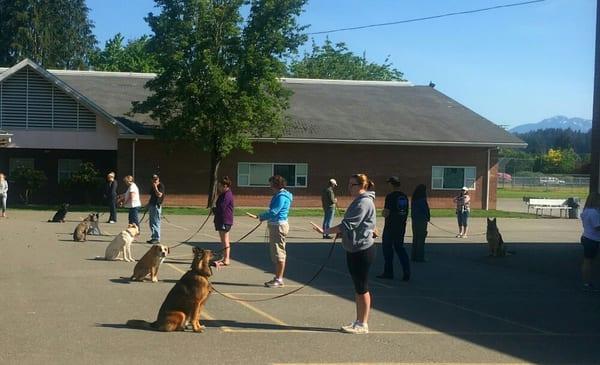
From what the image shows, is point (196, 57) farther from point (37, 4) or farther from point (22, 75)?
point (37, 4)

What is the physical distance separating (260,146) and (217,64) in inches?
224

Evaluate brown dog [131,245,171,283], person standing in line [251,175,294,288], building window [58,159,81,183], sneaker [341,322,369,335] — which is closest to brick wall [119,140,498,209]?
building window [58,159,81,183]

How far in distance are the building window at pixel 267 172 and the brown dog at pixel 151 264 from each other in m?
25.6

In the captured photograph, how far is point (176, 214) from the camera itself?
32.8 meters

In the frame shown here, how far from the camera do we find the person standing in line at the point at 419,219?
16.8m

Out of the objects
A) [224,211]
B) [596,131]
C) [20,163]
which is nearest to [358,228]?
[224,211]

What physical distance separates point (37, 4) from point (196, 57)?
115ft

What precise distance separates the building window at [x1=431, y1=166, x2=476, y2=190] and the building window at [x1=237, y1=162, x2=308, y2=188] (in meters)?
6.88

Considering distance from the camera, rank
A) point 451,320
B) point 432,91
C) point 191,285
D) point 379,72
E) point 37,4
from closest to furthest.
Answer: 1. point 191,285
2. point 451,320
3. point 432,91
4. point 37,4
5. point 379,72

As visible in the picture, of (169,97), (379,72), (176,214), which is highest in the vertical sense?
(379,72)

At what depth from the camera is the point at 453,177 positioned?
4047cm

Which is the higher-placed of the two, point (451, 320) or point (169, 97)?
point (169, 97)

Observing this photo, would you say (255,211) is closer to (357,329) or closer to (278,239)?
(278,239)

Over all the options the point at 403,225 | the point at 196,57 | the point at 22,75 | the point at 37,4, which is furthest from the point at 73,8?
the point at 403,225
